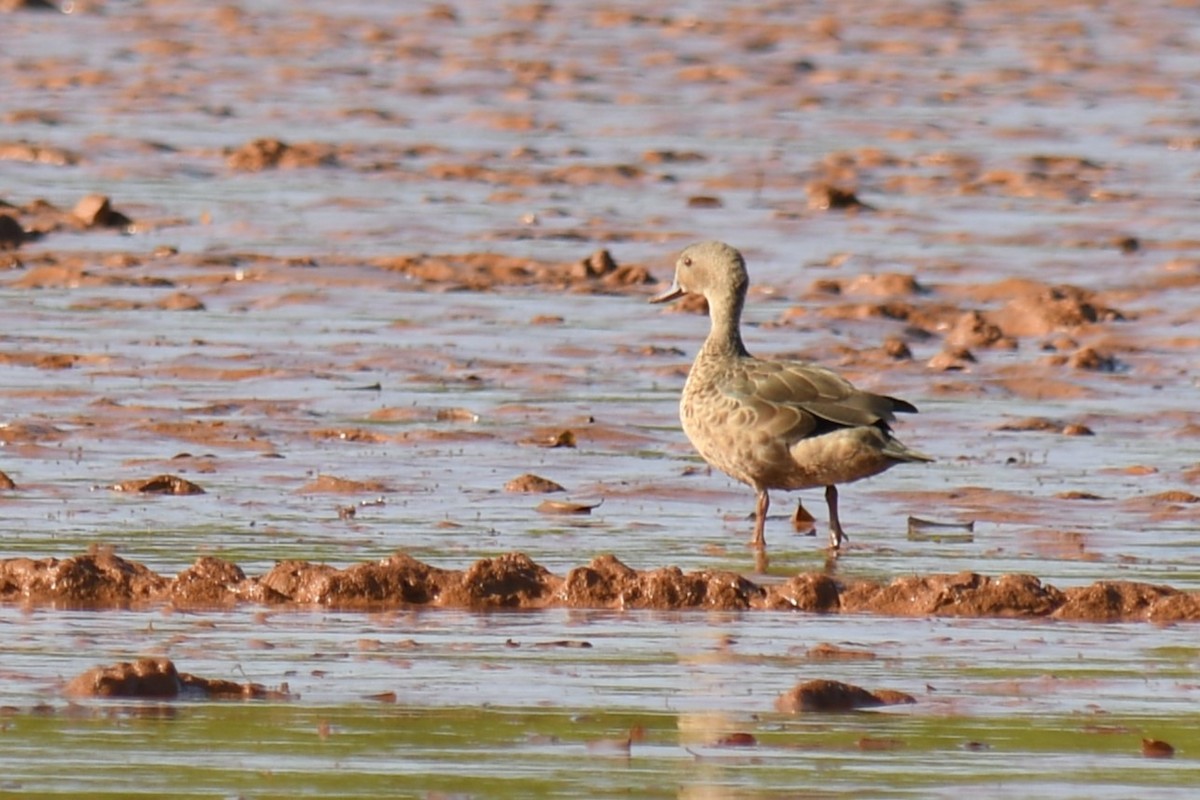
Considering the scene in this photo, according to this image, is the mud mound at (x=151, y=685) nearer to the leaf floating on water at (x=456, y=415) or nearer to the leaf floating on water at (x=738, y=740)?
the leaf floating on water at (x=738, y=740)

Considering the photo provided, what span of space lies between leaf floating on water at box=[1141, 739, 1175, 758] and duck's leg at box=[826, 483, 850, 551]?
3.26m

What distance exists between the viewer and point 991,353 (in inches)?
567

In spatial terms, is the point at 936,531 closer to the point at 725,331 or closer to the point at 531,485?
the point at 531,485

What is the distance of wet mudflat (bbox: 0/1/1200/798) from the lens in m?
6.31

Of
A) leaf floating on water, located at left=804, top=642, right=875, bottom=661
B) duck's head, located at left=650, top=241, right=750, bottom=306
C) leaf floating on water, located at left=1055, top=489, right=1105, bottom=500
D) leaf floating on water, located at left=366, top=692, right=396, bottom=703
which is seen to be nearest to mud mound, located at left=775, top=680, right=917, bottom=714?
leaf floating on water, located at left=804, top=642, right=875, bottom=661

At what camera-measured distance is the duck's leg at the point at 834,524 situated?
9516 millimetres

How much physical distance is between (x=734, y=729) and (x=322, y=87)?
21083 millimetres

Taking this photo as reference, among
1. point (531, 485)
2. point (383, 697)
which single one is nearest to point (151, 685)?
point (383, 697)

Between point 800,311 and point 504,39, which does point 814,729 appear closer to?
point 800,311

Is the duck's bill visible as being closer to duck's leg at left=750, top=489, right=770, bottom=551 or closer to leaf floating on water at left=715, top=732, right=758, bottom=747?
duck's leg at left=750, top=489, right=770, bottom=551

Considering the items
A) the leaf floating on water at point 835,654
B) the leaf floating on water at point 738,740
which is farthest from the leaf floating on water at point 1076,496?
the leaf floating on water at point 738,740

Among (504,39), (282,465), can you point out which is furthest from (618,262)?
(504,39)

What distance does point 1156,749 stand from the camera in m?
6.14

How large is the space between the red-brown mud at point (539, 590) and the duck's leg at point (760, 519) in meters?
1.28
